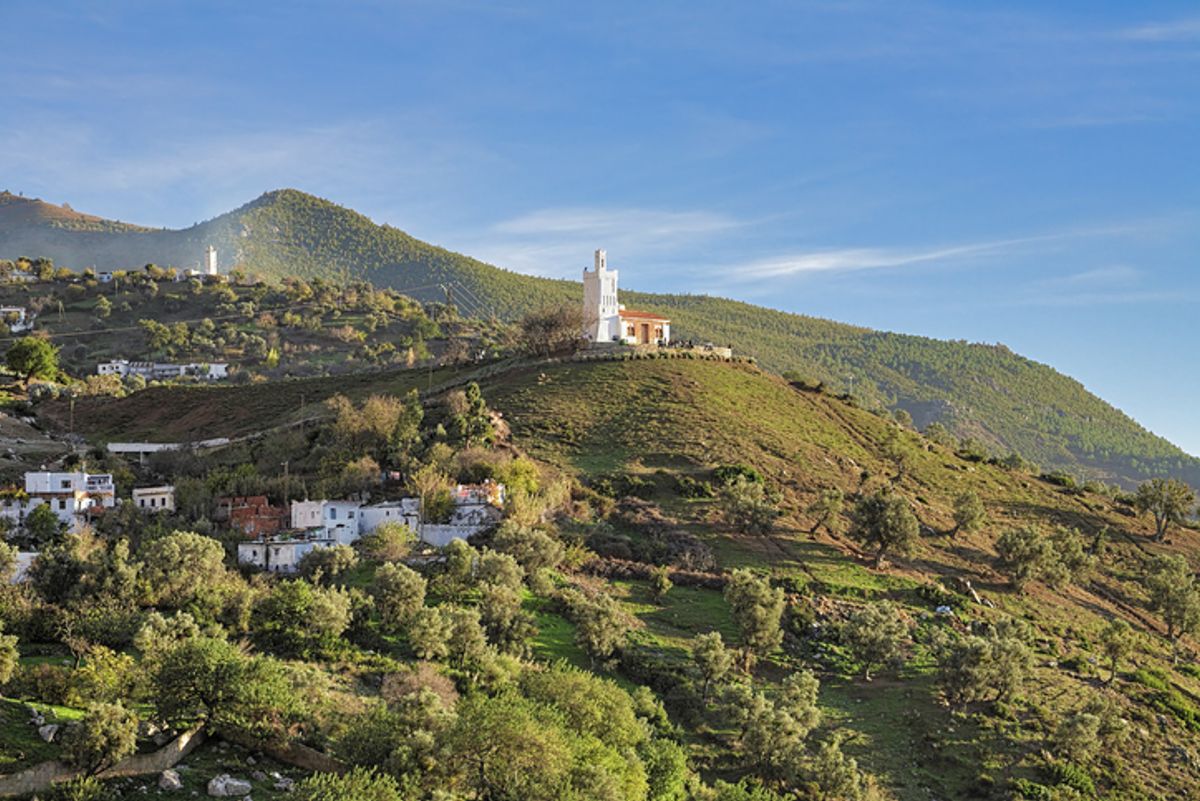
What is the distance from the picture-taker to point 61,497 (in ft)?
151

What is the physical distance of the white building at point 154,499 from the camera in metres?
50.2

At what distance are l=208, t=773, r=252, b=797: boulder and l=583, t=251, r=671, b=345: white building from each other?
6156 centimetres

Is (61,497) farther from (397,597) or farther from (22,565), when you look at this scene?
(397,597)

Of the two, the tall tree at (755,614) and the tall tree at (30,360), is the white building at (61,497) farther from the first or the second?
the tall tree at (30,360)

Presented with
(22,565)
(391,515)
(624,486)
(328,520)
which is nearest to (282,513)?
(328,520)

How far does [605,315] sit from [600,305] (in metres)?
1.05

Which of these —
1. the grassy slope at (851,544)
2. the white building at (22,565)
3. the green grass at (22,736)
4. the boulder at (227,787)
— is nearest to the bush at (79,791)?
the green grass at (22,736)

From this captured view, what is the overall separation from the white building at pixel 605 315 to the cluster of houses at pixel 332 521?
121 feet

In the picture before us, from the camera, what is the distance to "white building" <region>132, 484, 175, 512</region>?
165 feet

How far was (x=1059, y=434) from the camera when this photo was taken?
16212cm

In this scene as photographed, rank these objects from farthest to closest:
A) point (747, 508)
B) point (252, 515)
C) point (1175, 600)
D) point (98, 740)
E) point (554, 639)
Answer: point (747, 508), point (1175, 600), point (252, 515), point (554, 639), point (98, 740)

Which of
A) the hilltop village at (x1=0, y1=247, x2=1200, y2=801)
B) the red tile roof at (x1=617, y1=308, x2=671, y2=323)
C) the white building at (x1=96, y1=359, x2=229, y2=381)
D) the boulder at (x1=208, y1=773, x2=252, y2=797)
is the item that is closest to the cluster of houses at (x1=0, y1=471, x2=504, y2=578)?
the hilltop village at (x1=0, y1=247, x2=1200, y2=801)

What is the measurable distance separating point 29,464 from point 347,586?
2756 cm

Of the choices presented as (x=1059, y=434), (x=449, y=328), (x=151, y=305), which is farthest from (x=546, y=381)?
(x=1059, y=434)
